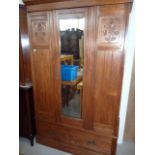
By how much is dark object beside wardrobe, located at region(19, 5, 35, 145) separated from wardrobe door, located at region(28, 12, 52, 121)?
13 cm

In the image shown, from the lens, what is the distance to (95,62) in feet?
4.56

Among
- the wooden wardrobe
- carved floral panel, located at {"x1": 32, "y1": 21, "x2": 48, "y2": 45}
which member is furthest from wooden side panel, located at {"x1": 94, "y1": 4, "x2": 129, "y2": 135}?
carved floral panel, located at {"x1": 32, "y1": 21, "x2": 48, "y2": 45}

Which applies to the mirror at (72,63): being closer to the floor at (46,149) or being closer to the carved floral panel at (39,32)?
the carved floral panel at (39,32)

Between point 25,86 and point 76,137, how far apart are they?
0.98 meters

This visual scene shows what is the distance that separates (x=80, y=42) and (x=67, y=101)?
755mm

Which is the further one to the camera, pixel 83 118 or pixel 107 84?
pixel 83 118

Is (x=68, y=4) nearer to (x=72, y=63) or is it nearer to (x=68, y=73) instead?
(x=72, y=63)

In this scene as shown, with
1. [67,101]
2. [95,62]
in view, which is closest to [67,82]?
[67,101]

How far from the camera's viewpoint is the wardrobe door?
1.51 meters

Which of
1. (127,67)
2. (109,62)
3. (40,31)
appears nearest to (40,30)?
(40,31)

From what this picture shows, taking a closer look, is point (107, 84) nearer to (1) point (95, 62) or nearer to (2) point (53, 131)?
(1) point (95, 62)

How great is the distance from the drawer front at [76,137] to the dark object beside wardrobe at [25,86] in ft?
0.59

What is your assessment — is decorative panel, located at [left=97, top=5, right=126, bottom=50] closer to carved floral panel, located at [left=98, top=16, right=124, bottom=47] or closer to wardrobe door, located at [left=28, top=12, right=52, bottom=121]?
carved floral panel, located at [left=98, top=16, right=124, bottom=47]

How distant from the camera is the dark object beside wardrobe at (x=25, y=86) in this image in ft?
5.71
